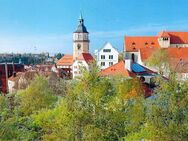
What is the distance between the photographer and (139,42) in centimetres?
8475

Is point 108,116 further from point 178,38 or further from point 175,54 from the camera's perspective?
point 178,38

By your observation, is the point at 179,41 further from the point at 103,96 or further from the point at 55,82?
the point at 103,96

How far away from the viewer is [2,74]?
2589 inches

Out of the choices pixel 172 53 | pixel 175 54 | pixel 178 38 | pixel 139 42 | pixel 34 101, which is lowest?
pixel 34 101

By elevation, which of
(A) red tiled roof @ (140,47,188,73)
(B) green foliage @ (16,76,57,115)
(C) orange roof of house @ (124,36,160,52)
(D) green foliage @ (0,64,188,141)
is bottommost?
(B) green foliage @ (16,76,57,115)

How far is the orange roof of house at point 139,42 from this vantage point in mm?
82569

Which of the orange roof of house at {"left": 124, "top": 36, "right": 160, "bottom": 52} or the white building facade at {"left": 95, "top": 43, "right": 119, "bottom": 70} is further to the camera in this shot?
the orange roof of house at {"left": 124, "top": 36, "right": 160, "bottom": 52}

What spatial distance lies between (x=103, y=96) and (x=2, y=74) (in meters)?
47.7

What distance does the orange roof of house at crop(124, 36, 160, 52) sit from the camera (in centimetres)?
8257

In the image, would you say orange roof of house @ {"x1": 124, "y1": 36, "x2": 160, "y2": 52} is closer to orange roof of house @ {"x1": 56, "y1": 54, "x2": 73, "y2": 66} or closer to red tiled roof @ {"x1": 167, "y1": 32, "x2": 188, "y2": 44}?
red tiled roof @ {"x1": 167, "y1": 32, "x2": 188, "y2": 44}

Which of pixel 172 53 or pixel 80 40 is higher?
pixel 80 40

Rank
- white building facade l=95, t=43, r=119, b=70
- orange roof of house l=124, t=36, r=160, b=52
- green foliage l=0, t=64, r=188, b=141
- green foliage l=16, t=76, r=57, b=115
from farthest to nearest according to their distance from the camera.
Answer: orange roof of house l=124, t=36, r=160, b=52
white building facade l=95, t=43, r=119, b=70
green foliage l=16, t=76, r=57, b=115
green foliage l=0, t=64, r=188, b=141

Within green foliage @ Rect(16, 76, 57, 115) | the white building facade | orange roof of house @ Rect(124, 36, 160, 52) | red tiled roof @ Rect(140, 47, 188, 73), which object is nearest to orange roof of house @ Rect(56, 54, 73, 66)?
orange roof of house @ Rect(124, 36, 160, 52)

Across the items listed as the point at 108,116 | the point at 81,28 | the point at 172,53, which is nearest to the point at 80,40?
the point at 81,28
